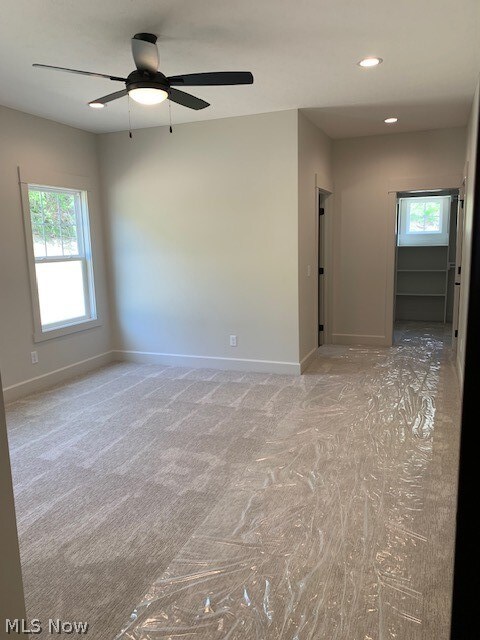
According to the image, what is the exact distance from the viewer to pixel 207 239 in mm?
5203

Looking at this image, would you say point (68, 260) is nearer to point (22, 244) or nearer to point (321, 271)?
point (22, 244)

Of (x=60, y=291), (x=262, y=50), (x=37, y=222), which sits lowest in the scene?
(x=60, y=291)

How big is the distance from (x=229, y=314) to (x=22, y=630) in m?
4.12

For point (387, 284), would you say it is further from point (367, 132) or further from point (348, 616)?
point (348, 616)

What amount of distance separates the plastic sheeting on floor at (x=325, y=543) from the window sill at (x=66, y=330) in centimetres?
270

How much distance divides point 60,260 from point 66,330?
786 mm

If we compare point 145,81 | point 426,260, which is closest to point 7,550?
point 145,81

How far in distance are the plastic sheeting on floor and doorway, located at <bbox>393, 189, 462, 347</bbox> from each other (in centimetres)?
424

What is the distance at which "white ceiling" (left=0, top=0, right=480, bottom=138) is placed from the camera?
2.54 meters

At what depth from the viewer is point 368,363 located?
5391 millimetres

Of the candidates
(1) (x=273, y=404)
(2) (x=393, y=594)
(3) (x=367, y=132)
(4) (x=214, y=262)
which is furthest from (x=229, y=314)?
(2) (x=393, y=594)

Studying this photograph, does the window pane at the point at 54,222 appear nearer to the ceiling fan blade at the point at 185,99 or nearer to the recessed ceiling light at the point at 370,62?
the ceiling fan blade at the point at 185,99

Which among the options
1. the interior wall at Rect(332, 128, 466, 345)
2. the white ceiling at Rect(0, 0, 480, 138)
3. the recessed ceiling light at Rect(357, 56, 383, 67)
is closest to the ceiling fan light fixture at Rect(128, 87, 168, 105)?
the white ceiling at Rect(0, 0, 480, 138)

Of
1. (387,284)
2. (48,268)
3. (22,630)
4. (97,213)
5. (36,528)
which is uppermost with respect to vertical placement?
(97,213)
